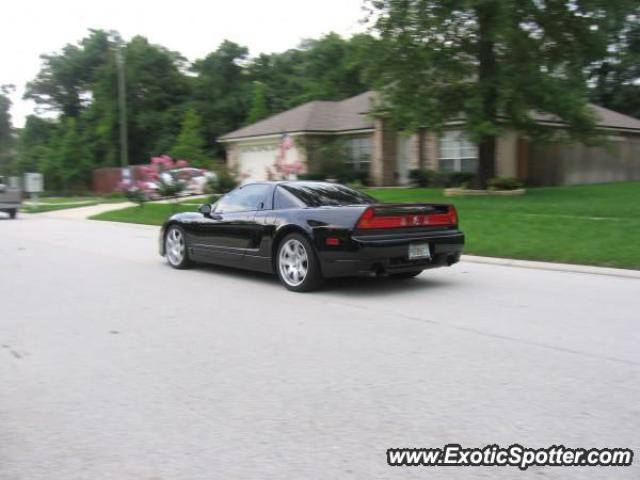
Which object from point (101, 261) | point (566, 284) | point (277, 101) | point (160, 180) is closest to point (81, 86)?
point (277, 101)

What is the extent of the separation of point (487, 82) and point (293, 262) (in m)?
15.1

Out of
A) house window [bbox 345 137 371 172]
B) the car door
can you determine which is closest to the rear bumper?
the car door

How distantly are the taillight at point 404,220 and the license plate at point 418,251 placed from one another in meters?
0.27

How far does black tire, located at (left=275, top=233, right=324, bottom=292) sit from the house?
1641 centimetres

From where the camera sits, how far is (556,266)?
10.5 meters

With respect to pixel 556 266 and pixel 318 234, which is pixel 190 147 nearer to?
pixel 556 266

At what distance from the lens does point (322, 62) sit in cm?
5066

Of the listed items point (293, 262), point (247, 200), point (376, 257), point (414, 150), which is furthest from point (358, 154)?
point (376, 257)

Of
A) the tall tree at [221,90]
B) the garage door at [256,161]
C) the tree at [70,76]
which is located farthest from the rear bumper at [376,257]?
the tree at [70,76]

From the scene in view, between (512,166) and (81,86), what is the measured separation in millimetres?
54617

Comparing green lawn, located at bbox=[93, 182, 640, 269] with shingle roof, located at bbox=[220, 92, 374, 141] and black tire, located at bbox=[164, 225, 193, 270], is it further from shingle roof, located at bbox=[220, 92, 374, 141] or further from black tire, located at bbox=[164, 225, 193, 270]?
shingle roof, located at bbox=[220, 92, 374, 141]

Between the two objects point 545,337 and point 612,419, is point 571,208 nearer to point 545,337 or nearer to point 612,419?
point 545,337

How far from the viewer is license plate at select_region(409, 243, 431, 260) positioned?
8.22 meters

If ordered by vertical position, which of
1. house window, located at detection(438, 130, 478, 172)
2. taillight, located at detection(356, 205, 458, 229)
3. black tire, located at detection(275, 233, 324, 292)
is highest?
house window, located at detection(438, 130, 478, 172)
